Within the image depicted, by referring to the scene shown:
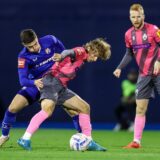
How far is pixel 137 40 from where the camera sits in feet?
35.8

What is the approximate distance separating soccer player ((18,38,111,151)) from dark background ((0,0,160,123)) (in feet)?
24.5

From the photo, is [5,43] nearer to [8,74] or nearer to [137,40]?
[8,74]

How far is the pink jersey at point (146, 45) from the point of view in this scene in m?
10.9

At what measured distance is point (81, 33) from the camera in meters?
17.9

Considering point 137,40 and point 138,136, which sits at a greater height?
point 137,40

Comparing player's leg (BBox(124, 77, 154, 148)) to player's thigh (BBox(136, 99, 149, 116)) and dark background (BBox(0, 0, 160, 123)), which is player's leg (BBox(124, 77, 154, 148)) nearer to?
player's thigh (BBox(136, 99, 149, 116))

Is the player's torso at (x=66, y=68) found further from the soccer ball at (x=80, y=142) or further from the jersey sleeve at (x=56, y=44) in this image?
the soccer ball at (x=80, y=142)

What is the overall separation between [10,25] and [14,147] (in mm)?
7803

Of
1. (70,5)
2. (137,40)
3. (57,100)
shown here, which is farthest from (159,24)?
(57,100)

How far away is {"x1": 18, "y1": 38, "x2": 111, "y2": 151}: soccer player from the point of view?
988 cm

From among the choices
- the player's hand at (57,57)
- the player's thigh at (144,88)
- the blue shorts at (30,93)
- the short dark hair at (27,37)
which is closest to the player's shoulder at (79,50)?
the player's hand at (57,57)

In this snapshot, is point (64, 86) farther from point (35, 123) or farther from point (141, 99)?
point (141, 99)

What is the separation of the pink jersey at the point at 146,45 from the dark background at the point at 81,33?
21.8ft

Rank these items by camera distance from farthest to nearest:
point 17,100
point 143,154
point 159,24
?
point 159,24 → point 17,100 → point 143,154
